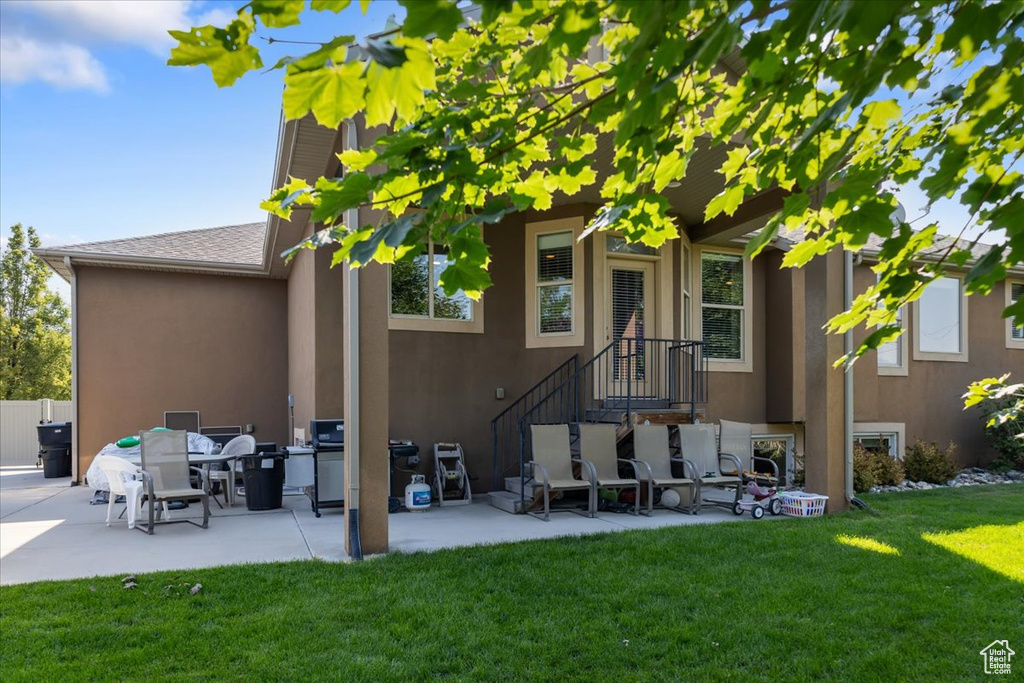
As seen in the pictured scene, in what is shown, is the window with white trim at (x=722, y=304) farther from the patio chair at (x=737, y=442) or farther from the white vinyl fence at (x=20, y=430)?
the white vinyl fence at (x=20, y=430)

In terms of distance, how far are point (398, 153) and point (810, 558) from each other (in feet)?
17.1

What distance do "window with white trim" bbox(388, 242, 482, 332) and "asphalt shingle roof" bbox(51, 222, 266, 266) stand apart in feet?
8.55

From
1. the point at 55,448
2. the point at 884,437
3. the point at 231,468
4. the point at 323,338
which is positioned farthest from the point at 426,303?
the point at 884,437

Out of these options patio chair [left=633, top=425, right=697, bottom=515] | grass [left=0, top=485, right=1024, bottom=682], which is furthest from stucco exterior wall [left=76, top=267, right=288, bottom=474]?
grass [left=0, top=485, right=1024, bottom=682]

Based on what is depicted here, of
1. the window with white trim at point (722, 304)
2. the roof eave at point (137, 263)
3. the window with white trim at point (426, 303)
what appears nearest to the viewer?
the window with white trim at point (426, 303)

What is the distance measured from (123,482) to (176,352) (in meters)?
4.49

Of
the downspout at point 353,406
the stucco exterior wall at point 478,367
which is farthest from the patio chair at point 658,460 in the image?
the downspout at point 353,406

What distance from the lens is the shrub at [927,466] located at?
36.0 ft

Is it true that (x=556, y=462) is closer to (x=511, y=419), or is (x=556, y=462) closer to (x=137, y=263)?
(x=511, y=419)

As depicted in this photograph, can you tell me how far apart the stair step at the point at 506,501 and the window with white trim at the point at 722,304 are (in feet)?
13.2

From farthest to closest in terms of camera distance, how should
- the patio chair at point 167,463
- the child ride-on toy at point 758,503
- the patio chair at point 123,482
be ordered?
the child ride-on toy at point 758,503
the patio chair at point 167,463
the patio chair at point 123,482

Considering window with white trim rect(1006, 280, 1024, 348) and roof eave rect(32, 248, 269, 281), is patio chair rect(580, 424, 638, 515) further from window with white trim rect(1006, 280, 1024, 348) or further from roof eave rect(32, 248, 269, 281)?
window with white trim rect(1006, 280, 1024, 348)

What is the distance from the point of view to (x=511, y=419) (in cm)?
973

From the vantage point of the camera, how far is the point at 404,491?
891 centimetres
